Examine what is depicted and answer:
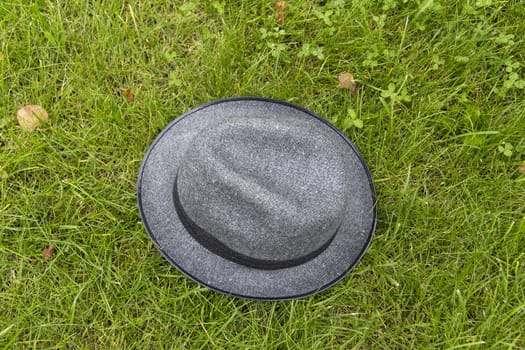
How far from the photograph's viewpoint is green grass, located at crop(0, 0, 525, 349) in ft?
6.32

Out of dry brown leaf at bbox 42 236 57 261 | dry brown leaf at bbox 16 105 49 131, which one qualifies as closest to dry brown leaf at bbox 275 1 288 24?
dry brown leaf at bbox 16 105 49 131

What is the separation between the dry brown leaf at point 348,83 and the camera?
2318 mm

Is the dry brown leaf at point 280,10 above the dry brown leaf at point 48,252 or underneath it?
above

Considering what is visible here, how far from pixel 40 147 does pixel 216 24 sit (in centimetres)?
96

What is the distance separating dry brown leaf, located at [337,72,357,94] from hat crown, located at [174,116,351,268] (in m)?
0.79

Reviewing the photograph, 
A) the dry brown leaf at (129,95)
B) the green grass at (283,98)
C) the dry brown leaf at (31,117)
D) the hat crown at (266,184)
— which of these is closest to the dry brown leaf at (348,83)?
the green grass at (283,98)

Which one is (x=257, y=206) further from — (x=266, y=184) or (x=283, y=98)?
(x=283, y=98)

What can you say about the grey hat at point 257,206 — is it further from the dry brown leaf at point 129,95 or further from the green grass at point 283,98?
the dry brown leaf at point 129,95

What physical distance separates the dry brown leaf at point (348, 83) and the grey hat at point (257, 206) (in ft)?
1.67

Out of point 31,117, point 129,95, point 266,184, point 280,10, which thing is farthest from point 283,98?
point 31,117

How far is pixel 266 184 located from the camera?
4.96ft

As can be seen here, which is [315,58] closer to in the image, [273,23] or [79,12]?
[273,23]

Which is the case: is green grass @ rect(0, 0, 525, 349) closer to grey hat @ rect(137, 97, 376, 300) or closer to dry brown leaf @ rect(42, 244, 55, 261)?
dry brown leaf @ rect(42, 244, 55, 261)

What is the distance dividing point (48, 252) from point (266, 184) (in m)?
1.00
